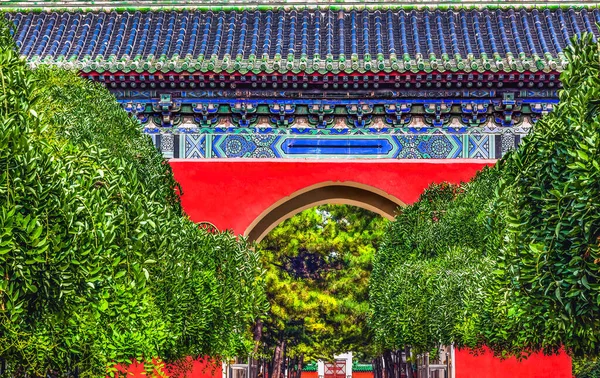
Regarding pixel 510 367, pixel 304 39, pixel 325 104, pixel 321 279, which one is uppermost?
pixel 304 39

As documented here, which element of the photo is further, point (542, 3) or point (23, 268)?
point (542, 3)

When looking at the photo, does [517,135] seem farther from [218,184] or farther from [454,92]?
[218,184]

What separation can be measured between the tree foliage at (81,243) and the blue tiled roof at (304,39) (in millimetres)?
5260

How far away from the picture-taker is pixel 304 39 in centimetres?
1471

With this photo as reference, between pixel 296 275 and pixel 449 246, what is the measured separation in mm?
11198

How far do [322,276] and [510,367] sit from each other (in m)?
7.79

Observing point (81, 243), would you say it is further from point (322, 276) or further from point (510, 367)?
point (322, 276)

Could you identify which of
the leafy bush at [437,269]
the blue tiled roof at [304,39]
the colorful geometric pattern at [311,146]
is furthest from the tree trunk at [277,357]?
the leafy bush at [437,269]

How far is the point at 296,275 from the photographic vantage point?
2164 centimetres

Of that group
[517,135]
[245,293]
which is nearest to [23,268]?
[245,293]

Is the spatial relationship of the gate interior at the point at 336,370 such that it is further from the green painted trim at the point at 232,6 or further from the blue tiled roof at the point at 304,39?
the blue tiled roof at the point at 304,39

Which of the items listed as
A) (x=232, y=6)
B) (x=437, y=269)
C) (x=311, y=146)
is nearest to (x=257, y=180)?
(x=311, y=146)

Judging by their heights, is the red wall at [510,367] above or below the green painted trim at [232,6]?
below

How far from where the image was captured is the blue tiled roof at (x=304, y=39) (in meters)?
13.7
